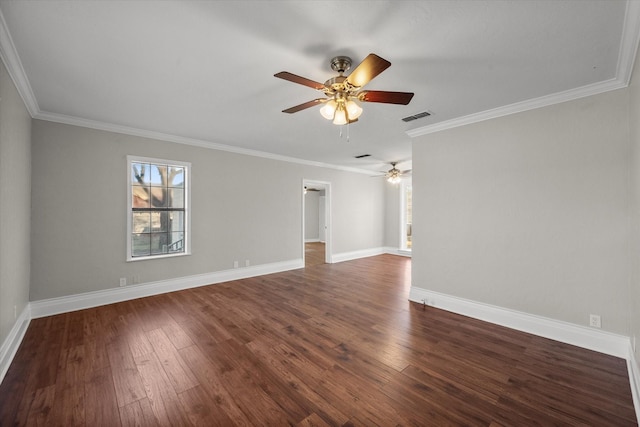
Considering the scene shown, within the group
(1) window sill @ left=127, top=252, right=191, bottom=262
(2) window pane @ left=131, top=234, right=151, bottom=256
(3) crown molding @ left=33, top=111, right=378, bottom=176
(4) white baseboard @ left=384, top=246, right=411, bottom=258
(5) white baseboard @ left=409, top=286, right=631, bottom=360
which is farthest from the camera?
(4) white baseboard @ left=384, top=246, right=411, bottom=258

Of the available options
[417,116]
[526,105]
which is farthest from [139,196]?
[526,105]

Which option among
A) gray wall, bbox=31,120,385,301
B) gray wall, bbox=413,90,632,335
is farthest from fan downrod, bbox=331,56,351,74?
gray wall, bbox=31,120,385,301

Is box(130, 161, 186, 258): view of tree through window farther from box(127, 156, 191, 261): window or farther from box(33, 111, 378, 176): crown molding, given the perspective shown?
box(33, 111, 378, 176): crown molding

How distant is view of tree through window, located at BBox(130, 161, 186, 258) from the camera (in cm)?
417

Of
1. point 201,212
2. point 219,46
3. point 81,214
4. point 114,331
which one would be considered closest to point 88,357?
point 114,331

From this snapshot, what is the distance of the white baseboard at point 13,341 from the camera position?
217 cm

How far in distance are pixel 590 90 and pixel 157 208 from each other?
601 centimetres

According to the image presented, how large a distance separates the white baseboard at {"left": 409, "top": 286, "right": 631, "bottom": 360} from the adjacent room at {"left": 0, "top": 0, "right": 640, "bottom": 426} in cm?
3

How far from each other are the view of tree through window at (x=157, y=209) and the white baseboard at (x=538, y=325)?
4.42m

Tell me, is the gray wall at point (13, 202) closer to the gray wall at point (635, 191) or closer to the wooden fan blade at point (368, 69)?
the wooden fan blade at point (368, 69)

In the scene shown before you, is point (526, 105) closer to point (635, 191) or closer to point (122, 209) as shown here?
point (635, 191)

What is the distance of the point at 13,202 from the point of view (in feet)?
8.32

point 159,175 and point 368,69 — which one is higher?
point 368,69

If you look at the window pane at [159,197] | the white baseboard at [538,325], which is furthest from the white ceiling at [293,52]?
the white baseboard at [538,325]
